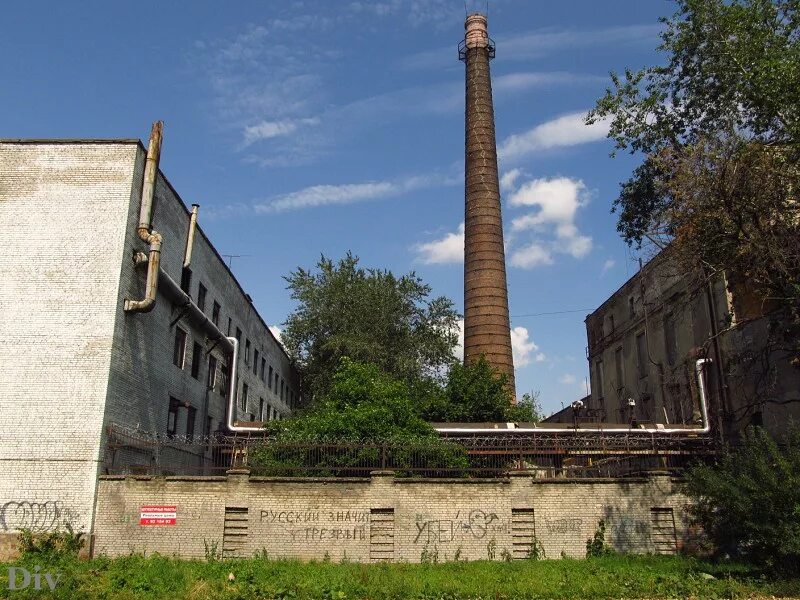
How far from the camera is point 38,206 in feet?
54.7

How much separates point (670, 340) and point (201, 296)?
1802 centimetres

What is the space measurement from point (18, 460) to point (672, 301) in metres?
22.8

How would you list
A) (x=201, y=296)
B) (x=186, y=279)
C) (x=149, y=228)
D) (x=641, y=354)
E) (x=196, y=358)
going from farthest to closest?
(x=641, y=354), (x=201, y=296), (x=196, y=358), (x=186, y=279), (x=149, y=228)

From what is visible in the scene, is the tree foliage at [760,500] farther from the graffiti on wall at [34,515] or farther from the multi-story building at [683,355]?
the graffiti on wall at [34,515]

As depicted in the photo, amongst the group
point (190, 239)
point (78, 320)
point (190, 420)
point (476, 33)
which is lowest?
point (190, 420)

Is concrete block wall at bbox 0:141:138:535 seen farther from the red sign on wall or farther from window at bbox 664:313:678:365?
window at bbox 664:313:678:365

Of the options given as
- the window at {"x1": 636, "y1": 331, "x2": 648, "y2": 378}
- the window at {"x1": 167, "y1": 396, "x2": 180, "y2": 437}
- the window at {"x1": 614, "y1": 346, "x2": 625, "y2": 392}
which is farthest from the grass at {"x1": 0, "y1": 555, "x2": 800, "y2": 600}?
the window at {"x1": 614, "y1": 346, "x2": 625, "y2": 392}

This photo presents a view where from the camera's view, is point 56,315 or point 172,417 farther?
Result: point 172,417

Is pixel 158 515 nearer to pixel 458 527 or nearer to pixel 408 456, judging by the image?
pixel 408 456

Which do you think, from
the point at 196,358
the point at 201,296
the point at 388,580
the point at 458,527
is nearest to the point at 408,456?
the point at 458,527

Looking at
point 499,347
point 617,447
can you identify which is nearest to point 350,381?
point 617,447

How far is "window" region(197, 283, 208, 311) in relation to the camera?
73.0 ft

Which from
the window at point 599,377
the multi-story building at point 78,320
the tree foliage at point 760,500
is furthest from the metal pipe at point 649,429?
the window at point 599,377

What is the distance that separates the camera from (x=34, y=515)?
14.4 m
